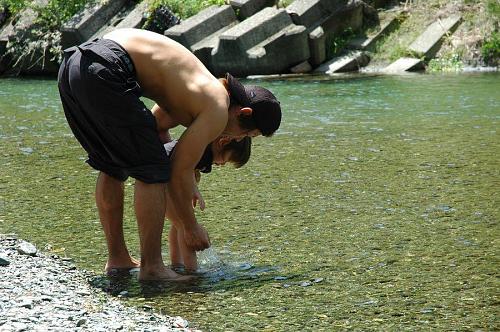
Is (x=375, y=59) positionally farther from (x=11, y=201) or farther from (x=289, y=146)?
(x=11, y=201)

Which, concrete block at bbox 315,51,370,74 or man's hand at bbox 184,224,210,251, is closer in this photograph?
man's hand at bbox 184,224,210,251

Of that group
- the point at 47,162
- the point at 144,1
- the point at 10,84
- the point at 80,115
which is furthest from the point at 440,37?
the point at 80,115

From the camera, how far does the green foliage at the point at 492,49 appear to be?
16031 millimetres

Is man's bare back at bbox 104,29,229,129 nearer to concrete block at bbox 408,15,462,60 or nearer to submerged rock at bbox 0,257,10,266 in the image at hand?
submerged rock at bbox 0,257,10,266

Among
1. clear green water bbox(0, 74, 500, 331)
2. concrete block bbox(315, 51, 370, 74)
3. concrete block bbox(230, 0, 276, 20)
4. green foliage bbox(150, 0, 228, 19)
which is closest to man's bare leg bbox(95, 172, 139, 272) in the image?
clear green water bbox(0, 74, 500, 331)

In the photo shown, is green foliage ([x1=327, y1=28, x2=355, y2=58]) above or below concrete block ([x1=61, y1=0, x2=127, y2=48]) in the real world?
below

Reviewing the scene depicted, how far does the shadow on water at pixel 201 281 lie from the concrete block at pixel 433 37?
1203 cm

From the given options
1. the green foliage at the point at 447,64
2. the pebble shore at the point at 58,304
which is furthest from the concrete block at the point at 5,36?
the pebble shore at the point at 58,304

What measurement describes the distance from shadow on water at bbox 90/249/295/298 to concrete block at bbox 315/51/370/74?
12.1 m

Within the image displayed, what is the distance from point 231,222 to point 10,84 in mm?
12310

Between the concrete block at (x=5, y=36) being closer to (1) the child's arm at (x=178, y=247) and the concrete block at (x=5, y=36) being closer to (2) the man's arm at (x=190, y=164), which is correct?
(1) the child's arm at (x=178, y=247)

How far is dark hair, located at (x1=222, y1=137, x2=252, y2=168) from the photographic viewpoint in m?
5.00

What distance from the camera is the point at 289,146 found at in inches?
364

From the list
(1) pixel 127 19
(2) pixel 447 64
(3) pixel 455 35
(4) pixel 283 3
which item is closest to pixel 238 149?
(2) pixel 447 64
